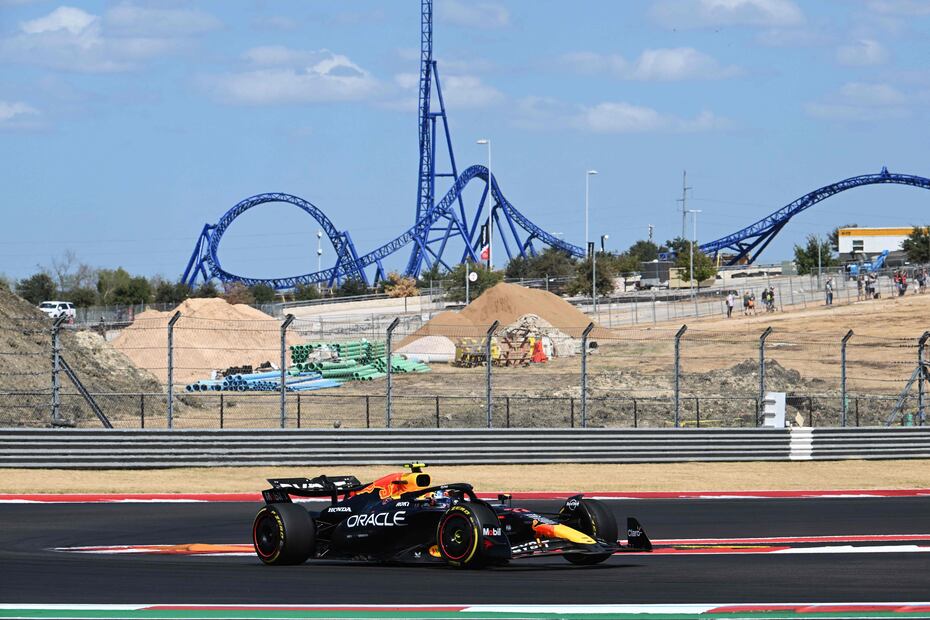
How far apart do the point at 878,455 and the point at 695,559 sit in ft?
48.2

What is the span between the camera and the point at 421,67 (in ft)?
346

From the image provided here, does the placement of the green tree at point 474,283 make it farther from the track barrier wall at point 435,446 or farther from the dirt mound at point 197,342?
the track barrier wall at point 435,446

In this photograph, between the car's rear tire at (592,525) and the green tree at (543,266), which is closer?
the car's rear tire at (592,525)

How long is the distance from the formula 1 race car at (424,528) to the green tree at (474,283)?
70849 mm

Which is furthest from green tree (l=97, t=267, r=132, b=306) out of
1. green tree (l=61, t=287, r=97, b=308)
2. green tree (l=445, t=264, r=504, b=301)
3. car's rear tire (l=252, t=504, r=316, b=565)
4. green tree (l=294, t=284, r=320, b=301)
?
car's rear tire (l=252, t=504, r=316, b=565)

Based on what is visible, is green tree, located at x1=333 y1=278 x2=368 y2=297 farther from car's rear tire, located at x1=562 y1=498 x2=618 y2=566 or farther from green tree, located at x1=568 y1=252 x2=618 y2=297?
car's rear tire, located at x1=562 y1=498 x2=618 y2=566

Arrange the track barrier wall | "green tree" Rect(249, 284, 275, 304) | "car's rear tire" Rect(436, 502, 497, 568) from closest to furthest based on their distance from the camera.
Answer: "car's rear tire" Rect(436, 502, 497, 568)
the track barrier wall
"green tree" Rect(249, 284, 275, 304)

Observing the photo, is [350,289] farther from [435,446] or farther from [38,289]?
[435,446]

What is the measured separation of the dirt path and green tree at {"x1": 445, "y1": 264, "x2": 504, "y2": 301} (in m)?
58.7

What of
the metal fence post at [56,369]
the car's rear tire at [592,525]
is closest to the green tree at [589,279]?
the metal fence post at [56,369]

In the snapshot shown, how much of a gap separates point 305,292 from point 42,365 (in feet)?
244

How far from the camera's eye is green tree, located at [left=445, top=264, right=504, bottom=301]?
83125 mm

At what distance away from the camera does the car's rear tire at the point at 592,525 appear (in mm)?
11430

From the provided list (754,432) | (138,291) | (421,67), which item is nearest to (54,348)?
(754,432)
